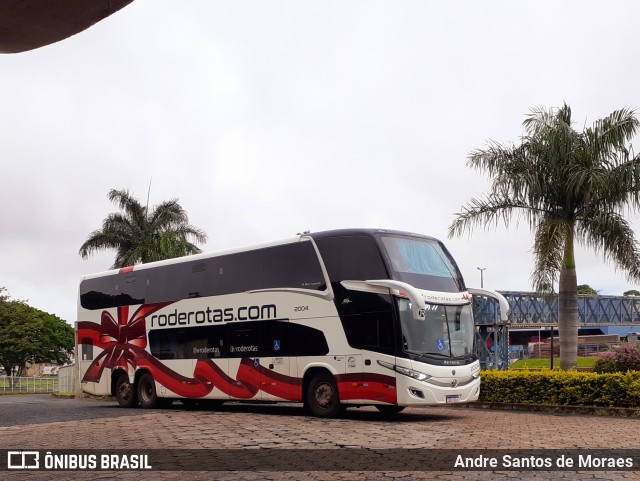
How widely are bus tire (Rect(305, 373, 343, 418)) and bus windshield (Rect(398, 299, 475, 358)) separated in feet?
7.11

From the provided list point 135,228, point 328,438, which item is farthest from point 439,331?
point 135,228

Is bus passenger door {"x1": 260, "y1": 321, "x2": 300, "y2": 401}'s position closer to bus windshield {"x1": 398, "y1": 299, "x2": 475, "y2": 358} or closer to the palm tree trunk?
bus windshield {"x1": 398, "y1": 299, "x2": 475, "y2": 358}

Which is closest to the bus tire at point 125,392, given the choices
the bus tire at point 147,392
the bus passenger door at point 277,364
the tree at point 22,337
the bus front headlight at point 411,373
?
the bus tire at point 147,392

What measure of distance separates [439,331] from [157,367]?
9.15m

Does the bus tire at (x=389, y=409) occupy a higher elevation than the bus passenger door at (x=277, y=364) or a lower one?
lower

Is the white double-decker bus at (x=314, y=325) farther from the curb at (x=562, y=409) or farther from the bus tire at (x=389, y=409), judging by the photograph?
the curb at (x=562, y=409)

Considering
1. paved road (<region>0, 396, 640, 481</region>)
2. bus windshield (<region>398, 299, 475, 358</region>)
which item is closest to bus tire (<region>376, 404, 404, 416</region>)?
paved road (<region>0, 396, 640, 481</region>)

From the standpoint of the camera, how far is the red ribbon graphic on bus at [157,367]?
18875 mm

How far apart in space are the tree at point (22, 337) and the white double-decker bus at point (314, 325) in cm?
5586

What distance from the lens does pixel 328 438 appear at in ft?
41.1

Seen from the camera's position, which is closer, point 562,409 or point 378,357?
point 378,357

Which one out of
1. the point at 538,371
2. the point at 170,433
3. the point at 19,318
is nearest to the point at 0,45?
the point at 170,433

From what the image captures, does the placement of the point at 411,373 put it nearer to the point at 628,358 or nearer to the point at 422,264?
the point at 422,264

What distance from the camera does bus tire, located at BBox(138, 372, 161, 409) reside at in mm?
22609
